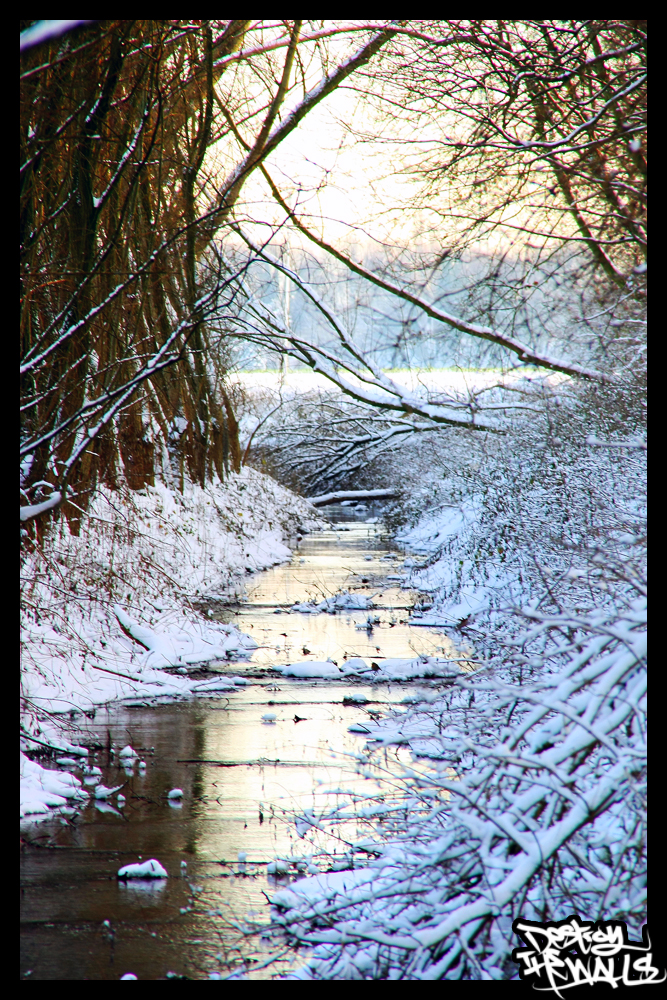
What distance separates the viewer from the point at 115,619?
9133 millimetres

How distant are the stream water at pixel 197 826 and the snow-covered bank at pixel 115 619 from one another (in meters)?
0.38

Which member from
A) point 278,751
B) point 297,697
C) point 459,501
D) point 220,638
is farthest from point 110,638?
point 459,501

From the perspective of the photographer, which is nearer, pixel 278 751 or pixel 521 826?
pixel 521 826

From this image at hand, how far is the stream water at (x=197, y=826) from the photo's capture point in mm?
3754

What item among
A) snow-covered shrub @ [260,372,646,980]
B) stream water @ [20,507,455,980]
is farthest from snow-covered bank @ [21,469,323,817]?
snow-covered shrub @ [260,372,646,980]

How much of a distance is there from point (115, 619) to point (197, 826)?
4.39 meters

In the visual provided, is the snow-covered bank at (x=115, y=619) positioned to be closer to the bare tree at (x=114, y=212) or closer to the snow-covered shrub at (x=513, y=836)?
the bare tree at (x=114, y=212)

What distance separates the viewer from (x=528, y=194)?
7.79 metres

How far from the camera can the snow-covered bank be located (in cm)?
670

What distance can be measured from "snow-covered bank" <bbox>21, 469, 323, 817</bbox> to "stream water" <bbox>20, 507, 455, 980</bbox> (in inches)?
14.9

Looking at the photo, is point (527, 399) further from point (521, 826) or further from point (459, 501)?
point (521, 826)

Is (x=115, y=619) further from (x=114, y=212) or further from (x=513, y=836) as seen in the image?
(x=513, y=836)

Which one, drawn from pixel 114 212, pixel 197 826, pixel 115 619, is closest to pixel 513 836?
pixel 197 826

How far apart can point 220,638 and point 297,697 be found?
94.0 inches
